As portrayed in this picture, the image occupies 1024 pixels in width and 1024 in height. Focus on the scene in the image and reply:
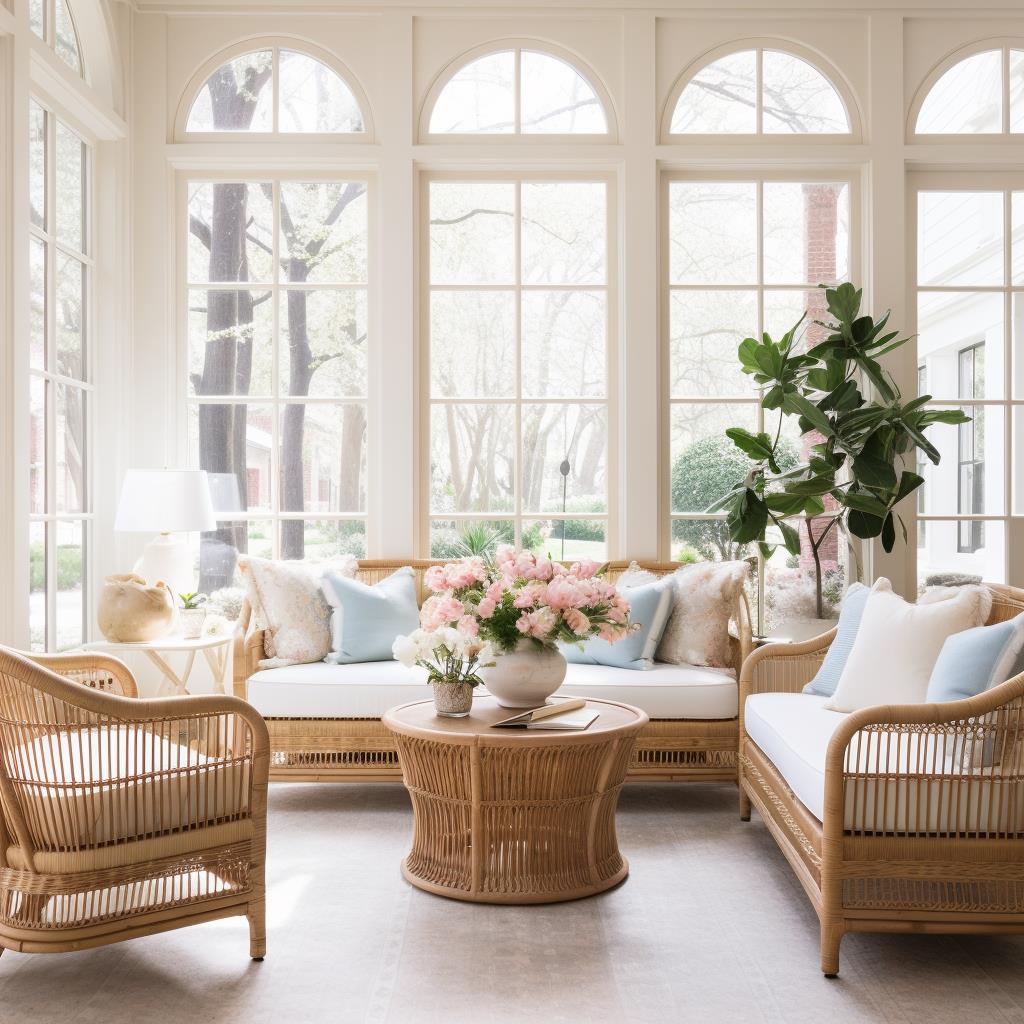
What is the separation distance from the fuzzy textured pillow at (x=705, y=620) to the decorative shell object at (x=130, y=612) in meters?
2.01

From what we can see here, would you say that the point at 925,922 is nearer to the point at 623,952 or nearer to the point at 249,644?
the point at 623,952

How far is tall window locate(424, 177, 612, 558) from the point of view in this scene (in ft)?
15.0

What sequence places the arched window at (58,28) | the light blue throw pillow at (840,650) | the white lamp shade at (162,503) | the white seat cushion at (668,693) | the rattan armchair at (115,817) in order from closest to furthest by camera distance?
the rattan armchair at (115,817)
the light blue throw pillow at (840,650)
the white seat cushion at (668,693)
the arched window at (58,28)
the white lamp shade at (162,503)

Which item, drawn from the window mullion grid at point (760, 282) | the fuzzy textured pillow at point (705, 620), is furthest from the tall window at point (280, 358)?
the window mullion grid at point (760, 282)

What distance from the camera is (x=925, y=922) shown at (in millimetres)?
2359

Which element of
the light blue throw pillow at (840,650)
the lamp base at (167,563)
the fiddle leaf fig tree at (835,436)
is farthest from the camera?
the lamp base at (167,563)

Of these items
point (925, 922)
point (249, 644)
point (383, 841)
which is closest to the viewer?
point (925, 922)

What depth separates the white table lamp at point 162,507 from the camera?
12.9ft

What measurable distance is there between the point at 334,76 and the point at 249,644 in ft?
8.42

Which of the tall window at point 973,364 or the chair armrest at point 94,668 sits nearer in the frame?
the chair armrest at point 94,668

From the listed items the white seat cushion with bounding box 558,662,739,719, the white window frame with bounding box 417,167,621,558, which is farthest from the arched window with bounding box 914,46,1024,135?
the white seat cushion with bounding box 558,662,739,719

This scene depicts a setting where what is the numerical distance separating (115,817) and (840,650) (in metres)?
2.26

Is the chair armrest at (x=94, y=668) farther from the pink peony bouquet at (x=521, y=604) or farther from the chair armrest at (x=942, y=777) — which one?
the chair armrest at (x=942, y=777)

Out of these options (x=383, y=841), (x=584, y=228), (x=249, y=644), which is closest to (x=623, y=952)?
(x=383, y=841)
